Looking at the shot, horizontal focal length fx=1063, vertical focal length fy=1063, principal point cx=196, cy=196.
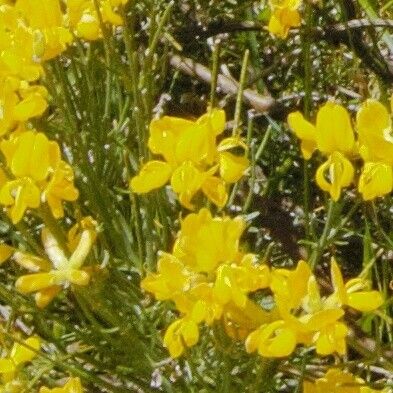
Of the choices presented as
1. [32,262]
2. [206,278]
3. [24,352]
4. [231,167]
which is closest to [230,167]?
[231,167]

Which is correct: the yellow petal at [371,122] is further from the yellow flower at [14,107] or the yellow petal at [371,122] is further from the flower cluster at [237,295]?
the yellow flower at [14,107]

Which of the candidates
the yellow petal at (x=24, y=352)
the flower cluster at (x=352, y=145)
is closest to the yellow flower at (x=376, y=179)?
the flower cluster at (x=352, y=145)

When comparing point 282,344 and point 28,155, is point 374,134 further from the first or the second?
point 28,155

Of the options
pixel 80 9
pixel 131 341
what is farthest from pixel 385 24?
pixel 131 341

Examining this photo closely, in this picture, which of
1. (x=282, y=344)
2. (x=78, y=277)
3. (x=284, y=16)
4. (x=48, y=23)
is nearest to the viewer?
(x=282, y=344)

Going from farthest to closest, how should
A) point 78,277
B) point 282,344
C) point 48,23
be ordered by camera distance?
point 48,23 < point 78,277 < point 282,344

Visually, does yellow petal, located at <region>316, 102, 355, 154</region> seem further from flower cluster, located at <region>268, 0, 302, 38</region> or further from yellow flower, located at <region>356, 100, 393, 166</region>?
flower cluster, located at <region>268, 0, 302, 38</region>
